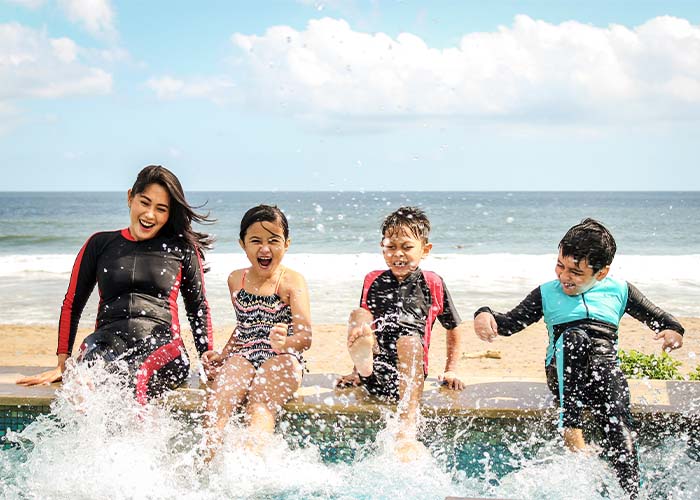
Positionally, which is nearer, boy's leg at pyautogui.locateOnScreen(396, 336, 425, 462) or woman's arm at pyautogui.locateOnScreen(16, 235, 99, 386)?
boy's leg at pyautogui.locateOnScreen(396, 336, 425, 462)

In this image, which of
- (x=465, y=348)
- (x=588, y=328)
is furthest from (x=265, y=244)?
(x=465, y=348)

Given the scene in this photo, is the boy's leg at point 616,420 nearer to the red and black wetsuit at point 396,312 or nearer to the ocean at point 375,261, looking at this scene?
the red and black wetsuit at point 396,312

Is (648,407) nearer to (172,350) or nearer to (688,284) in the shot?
(172,350)

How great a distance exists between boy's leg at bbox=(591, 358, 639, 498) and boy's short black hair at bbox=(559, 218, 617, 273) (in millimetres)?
517

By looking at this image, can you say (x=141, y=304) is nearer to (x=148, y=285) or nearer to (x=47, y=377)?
(x=148, y=285)

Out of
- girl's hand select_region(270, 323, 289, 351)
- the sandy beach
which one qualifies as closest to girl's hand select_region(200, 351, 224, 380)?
girl's hand select_region(270, 323, 289, 351)

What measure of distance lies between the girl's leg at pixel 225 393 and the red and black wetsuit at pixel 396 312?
0.68m

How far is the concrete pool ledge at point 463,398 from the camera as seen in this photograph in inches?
150

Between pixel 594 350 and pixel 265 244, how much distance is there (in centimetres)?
184

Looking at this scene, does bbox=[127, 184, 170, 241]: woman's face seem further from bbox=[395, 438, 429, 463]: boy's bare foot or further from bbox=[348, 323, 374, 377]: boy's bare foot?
bbox=[395, 438, 429, 463]: boy's bare foot

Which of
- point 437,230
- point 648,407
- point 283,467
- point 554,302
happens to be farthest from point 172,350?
point 437,230

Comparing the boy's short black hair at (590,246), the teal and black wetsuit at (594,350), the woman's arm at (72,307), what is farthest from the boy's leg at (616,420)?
the woman's arm at (72,307)

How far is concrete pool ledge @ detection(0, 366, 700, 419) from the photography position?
12.5ft

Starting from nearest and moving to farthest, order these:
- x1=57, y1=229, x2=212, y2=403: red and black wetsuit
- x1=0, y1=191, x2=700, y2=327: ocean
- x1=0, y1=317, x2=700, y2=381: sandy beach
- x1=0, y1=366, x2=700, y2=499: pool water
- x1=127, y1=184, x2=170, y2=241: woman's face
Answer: x1=0, y1=366, x2=700, y2=499: pool water
x1=57, y1=229, x2=212, y2=403: red and black wetsuit
x1=127, y1=184, x2=170, y2=241: woman's face
x1=0, y1=317, x2=700, y2=381: sandy beach
x1=0, y1=191, x2=700, y2=327: ocean
